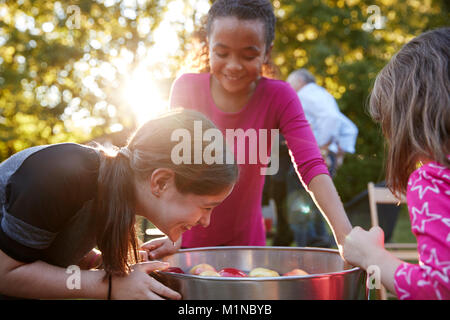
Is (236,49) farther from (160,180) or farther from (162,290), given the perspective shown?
(162,290)

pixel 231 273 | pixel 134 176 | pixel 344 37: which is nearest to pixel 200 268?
pixel 231 273

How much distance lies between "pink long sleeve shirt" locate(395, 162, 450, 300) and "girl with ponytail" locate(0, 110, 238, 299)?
0.47m

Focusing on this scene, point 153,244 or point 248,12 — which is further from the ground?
point 248,12

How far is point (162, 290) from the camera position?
970mm

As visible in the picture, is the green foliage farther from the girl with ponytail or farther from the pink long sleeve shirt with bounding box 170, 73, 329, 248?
the girl with ponytail

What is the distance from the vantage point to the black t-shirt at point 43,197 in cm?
104

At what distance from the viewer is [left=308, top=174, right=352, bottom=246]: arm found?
4.24 feet

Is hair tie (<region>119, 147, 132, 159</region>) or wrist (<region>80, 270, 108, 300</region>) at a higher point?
hair tie (<region>119, 147, 132, 159</region>)

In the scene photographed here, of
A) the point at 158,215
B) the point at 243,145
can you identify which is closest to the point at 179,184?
the point at 158,215

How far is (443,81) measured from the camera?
1.03 metres

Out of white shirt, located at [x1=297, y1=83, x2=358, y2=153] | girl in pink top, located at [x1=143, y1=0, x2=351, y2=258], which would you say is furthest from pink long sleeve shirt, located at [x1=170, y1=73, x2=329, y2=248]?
white shirt, located at [x1=297, y1=83, x2=358, y2=153]

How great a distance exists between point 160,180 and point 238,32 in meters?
0.67

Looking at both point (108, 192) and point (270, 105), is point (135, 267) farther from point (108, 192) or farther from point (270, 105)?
point (270, 105)
